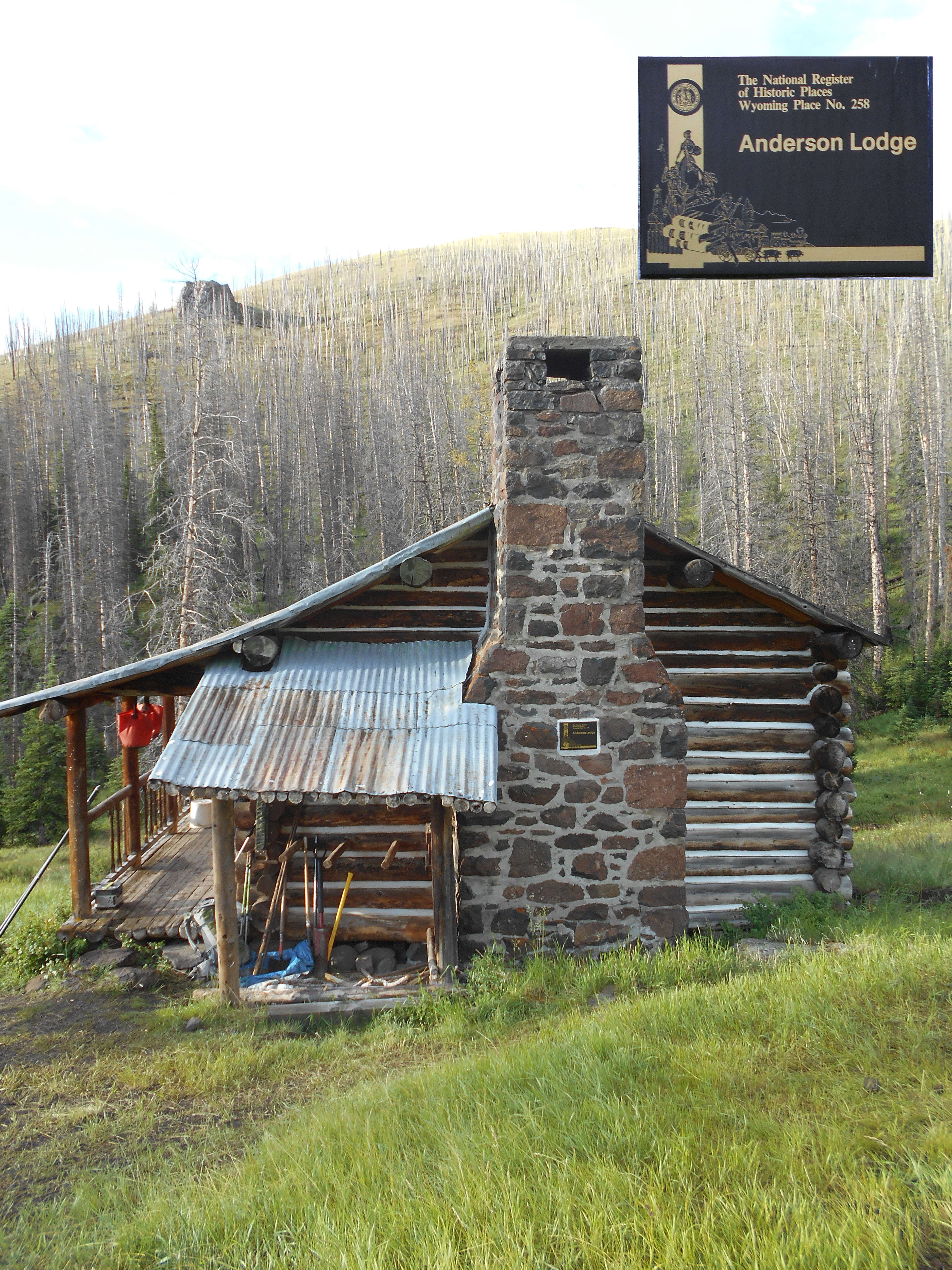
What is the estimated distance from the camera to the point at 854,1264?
226 cm

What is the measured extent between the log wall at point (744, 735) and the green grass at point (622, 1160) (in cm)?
396

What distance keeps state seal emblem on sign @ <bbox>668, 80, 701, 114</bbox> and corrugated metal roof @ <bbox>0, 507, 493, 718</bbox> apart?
3.69 meters

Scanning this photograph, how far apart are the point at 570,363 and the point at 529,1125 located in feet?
21.1

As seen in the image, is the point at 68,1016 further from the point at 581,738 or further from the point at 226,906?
the point at 581,738

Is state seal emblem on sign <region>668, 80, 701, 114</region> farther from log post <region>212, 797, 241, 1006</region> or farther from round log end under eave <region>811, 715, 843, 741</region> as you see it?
log post <region>212, 797, 241, 1006</region>

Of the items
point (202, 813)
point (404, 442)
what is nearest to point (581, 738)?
point (202, 813)

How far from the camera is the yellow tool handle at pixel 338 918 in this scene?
7.53 meters

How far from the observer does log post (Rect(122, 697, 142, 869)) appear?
1045 cm

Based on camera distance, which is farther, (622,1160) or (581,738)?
(581,738)

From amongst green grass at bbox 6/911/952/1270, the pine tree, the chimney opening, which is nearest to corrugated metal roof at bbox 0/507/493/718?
the chimney opening

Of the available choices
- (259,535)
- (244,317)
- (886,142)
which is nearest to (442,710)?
(886,142)

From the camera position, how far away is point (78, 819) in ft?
27.5

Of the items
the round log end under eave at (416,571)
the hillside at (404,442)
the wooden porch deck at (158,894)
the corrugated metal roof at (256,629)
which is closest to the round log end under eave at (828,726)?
the corrugated metal roof at (256,629)

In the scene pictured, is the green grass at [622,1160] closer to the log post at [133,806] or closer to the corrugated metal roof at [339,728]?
the corrugated metal roof at [339,728]
